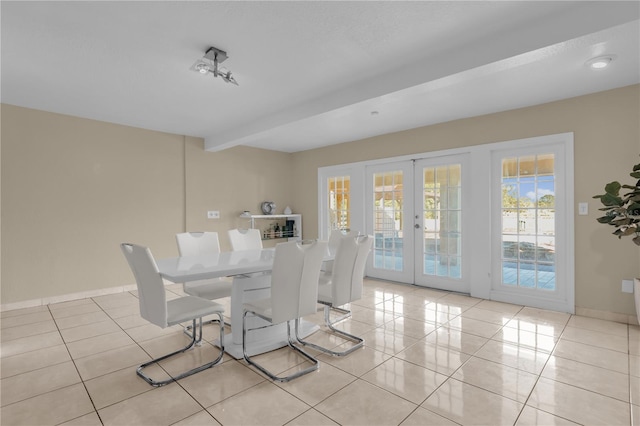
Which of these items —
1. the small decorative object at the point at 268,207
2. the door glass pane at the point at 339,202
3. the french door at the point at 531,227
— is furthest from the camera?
the small decorative object at the point at 268,207

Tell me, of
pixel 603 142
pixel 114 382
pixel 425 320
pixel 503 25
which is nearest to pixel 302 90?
pixel 503 25

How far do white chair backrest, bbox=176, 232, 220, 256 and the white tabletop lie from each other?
50 centimetres

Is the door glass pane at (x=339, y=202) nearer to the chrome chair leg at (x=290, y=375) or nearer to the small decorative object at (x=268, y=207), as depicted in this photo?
the small decorative object at (x=268, y=207)

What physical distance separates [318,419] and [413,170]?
380 cm

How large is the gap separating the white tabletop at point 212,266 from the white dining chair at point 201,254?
31cm

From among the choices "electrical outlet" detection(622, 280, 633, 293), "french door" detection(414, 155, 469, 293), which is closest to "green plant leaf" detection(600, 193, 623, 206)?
"electrical outlet" detection(622, 280, 633, 293)

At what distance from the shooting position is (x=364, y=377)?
2.23 metres

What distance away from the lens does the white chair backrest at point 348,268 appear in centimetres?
265

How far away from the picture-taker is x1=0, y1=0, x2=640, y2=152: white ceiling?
6.53 feet

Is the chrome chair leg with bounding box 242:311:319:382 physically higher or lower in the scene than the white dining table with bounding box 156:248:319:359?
lower

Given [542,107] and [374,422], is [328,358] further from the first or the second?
[542,107]

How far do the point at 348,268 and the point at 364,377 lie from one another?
0.83 meters

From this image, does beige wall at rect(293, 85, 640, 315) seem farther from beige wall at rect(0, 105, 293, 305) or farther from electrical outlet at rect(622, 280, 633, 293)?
beige wall at rect(0, 105, 293, 305)

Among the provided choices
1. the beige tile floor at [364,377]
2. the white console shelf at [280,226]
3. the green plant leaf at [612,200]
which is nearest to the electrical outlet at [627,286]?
the beige tile floor at [364,377]
